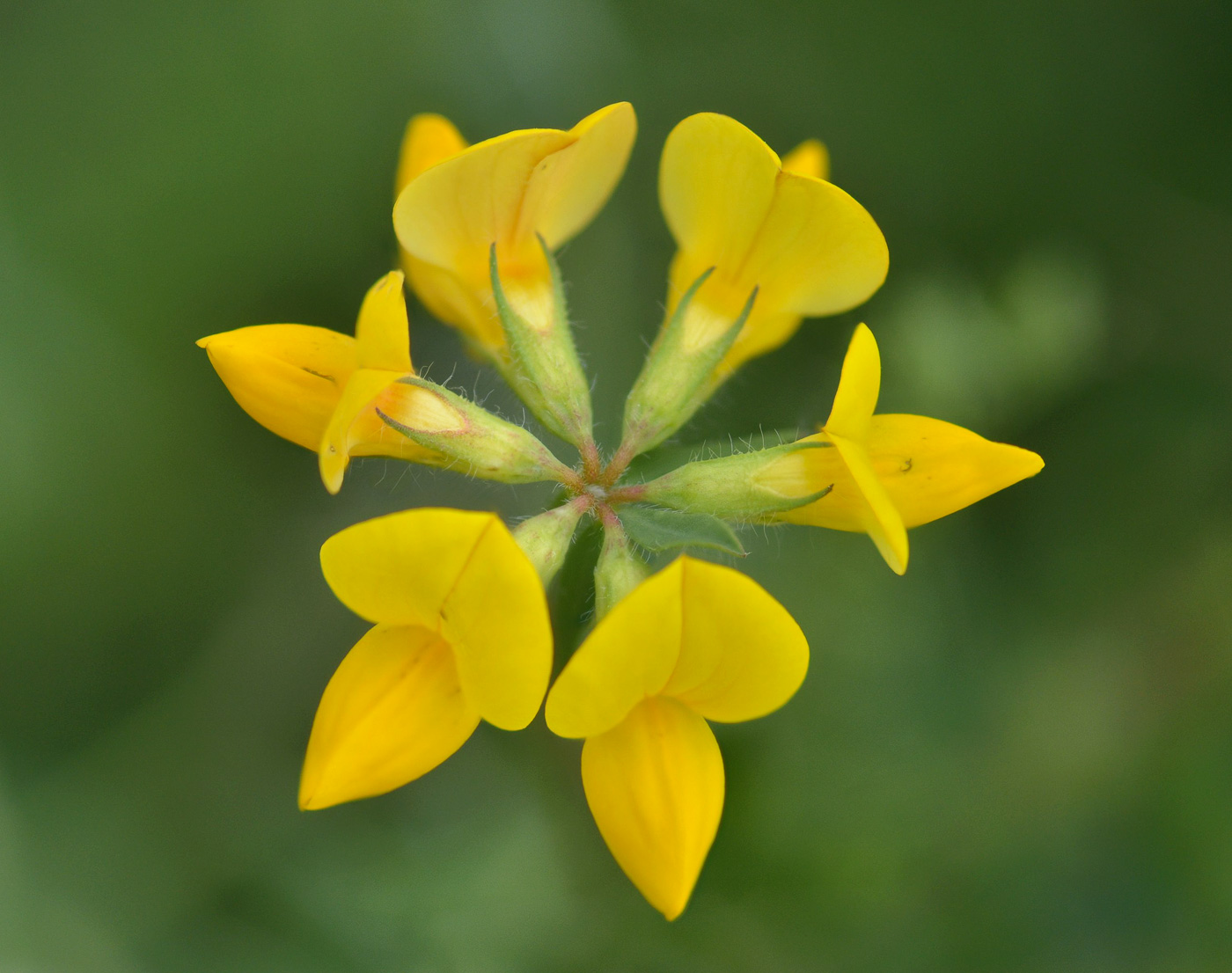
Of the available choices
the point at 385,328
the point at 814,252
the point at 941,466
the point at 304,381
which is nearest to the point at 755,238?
the point at 814,252

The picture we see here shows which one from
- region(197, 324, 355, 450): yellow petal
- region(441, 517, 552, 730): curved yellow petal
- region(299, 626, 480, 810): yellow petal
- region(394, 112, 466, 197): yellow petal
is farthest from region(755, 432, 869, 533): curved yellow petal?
region(394, 112, 466, 197): yellow petal

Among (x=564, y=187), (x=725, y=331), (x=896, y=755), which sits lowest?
(x=896, y=755)

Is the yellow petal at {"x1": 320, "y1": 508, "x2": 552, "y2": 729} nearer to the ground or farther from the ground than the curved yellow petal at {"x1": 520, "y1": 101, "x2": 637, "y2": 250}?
nearer to the ground

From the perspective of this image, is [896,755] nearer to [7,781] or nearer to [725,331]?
[725,331]

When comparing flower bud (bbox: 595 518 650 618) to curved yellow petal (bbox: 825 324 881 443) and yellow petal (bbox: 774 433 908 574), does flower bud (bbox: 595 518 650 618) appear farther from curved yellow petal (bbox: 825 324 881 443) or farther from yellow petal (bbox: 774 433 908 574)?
curved yellow petal (bbox: 825 324 881 443)

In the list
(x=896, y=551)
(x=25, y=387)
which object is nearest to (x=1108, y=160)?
(x=896, y=551)
